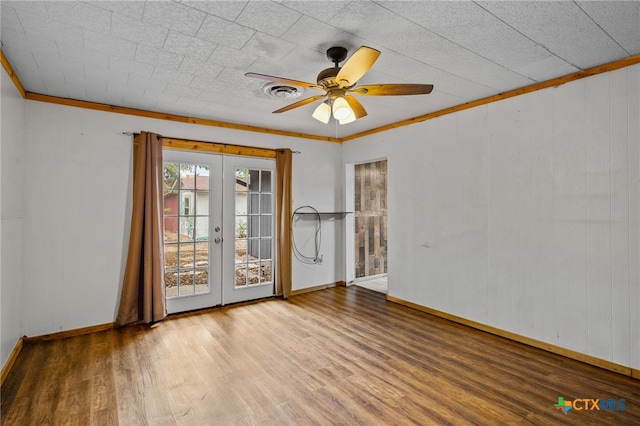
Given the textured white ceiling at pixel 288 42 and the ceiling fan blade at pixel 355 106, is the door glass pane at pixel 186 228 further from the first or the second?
the ceiling fan blade at pixel 355 106

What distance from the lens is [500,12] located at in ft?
6.45

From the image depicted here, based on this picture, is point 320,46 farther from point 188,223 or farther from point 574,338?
point 574,338

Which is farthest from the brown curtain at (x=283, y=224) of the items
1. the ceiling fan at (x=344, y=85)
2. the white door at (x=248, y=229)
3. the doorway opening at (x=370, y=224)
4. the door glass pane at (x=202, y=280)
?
the ceiling fan at (x=344, y=85)

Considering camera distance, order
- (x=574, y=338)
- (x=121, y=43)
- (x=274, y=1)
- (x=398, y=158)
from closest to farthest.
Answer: (x=274, y=1)
(x=121, y=43)
(x=574, y=338)
(x=398, y=158)

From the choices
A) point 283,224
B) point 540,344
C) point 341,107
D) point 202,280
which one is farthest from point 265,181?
point 540,344

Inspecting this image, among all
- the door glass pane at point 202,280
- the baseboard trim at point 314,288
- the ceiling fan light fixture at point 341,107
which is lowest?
the baseboard trim at point 314,288

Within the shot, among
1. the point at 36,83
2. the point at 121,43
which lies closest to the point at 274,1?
the point at 121,43

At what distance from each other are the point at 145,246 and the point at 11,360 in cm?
144

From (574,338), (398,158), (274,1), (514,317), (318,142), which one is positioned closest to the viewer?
(274,1)

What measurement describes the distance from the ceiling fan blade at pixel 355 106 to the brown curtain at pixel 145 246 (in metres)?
2.49

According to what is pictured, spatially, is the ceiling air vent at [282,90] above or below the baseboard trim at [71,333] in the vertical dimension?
above

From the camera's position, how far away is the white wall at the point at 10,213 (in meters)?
2.54

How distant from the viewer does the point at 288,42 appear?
2.31m

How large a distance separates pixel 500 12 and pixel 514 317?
2827mm
